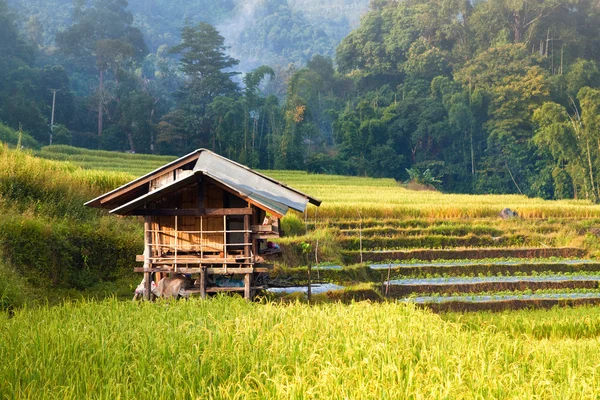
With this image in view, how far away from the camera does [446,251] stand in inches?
732

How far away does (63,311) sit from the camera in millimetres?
8023

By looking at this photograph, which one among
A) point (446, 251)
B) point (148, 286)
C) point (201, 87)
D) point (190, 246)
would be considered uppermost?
point (201, 87)

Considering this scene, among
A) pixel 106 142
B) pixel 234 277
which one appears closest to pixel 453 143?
pixel 106 142

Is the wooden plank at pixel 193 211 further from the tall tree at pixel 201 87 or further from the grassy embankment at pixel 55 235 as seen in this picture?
the tall tree at pixel 201 87

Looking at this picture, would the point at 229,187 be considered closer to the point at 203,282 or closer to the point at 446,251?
the point at 203,282

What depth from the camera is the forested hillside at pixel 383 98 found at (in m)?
42.2

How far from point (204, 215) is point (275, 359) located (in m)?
6.02

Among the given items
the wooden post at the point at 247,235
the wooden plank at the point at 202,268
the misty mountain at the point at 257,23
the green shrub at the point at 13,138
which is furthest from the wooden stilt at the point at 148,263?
the misty mountain at the point at 257,23

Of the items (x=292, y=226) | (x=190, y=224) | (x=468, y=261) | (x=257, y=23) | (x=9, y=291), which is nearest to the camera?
(x=9, y=291)

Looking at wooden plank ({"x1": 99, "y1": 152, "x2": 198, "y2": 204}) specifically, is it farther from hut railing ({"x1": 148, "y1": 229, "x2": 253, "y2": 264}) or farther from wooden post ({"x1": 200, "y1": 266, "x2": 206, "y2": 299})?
wooden post ({"x1": 200, "y1": 266, "x2": 206, "y2": 299})

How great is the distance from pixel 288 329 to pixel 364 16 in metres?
56.6

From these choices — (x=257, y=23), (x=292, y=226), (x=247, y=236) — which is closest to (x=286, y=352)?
(x=247, y=236)

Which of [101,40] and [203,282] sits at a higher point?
[101,40]

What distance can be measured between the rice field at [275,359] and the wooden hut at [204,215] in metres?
3.65
